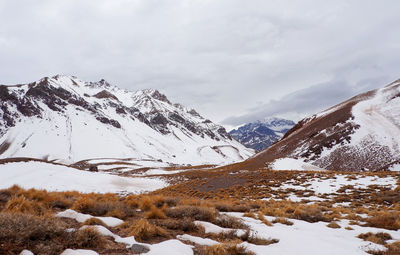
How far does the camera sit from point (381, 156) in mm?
35531

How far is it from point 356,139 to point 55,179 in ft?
167

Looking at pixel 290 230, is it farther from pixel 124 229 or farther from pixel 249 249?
pixel 124 229

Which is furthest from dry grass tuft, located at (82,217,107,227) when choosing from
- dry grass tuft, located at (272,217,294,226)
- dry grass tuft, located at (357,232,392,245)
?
dry grass tuft, located at (357,232,392,245)

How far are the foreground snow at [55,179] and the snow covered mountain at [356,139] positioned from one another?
113 ft

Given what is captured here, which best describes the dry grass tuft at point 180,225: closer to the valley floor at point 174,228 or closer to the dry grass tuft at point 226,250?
the valley floor at point 174,228

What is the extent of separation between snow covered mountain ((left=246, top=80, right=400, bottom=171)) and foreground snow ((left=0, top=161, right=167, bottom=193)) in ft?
113

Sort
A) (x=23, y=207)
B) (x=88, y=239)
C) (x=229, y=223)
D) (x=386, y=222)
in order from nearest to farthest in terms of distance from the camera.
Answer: (x=88, y=239)
(x=23, y=207)
(x=229, y=223)
(x=386, y=222)

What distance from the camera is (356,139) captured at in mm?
41250

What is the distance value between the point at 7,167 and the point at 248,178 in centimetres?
3107

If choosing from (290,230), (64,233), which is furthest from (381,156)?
(64,233)

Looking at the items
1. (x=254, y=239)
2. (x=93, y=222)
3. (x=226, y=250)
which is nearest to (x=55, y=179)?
(x=93, y=222)

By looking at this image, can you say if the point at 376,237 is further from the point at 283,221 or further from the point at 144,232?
the point at 144,232

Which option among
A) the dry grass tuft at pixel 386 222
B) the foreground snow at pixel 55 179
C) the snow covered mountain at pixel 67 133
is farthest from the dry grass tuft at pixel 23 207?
the snow covered mountain at pixel 67 133

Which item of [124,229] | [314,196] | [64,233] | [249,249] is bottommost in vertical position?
[314,196]
